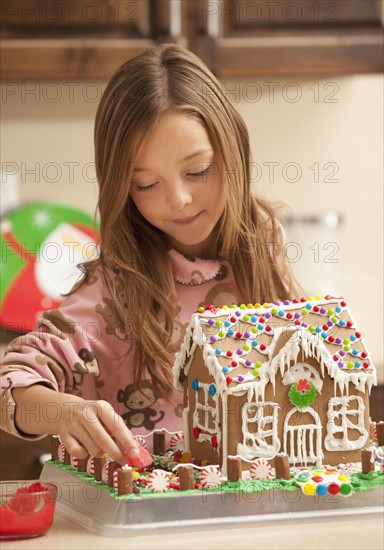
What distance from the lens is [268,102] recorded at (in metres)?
3.09

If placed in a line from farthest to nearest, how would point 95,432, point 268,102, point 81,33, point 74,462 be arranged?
point 268,102, point 81,33, point 74,462, point 95,432

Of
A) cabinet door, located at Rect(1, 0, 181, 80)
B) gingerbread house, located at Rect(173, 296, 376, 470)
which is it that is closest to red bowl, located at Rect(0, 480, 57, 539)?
gingerbread house, located at Rect(173, 296, 376, 470)

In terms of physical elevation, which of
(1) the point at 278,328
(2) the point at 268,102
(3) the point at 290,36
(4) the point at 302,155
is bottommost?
Answer: (1) the point at 278,328

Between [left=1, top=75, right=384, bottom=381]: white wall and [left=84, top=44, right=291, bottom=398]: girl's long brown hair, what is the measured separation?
138 cm

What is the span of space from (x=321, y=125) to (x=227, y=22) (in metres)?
0.58

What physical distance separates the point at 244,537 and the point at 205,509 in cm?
6

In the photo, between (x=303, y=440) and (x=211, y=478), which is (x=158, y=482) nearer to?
(x=211, y=478)

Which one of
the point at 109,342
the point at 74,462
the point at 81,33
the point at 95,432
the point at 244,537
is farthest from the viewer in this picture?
the point at 81,33

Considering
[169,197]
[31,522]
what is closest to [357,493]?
[31,522]

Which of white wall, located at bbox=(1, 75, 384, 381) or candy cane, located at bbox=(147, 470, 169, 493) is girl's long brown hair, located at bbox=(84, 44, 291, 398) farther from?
white wall, located at bbox=(1, 75, 384, 381)

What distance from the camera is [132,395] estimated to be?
5.23ft

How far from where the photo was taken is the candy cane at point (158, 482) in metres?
1.12

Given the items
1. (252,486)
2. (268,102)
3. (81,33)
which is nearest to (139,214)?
(252,486)

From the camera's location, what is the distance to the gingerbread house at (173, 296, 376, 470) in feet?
3.97
